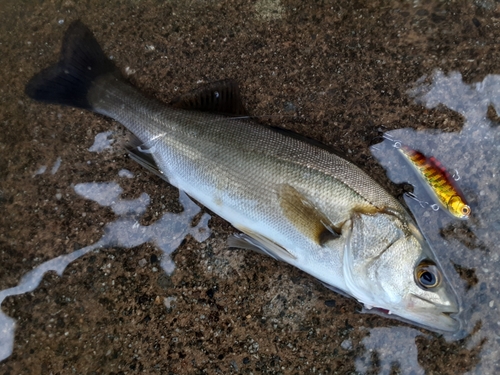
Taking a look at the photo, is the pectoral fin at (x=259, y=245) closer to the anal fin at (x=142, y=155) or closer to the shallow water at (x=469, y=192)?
the anal fin at (x=142, y=155)

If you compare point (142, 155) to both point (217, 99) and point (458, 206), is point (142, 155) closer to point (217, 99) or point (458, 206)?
point (217, 99)

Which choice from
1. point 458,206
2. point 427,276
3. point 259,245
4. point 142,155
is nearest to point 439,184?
point 458,206

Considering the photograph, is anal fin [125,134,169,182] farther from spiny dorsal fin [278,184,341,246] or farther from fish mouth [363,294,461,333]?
fish mouth [363,294,461,333]

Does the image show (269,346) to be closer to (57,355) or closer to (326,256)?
(326,256)

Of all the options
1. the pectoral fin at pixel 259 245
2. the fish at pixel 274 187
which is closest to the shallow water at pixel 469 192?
the fish at pixel 274 187

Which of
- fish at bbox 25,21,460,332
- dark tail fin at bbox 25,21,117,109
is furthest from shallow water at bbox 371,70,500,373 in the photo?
dark tail fin at bbox 25,21,117,109
